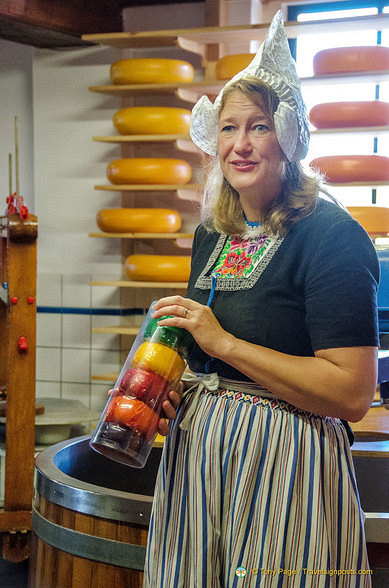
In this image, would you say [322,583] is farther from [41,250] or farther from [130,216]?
[41,250]

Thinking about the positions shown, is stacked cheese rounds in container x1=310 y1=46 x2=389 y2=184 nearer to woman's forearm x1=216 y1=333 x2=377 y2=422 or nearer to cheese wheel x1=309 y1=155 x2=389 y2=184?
cheese wheel x1=309 y1=155 x2=389 y2=184

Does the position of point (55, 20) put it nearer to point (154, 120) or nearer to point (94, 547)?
point (154, 120)

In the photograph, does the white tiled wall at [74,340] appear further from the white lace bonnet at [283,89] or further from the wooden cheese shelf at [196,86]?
the white lace bonnet at [283,89]

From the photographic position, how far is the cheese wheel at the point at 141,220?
13.4 ft

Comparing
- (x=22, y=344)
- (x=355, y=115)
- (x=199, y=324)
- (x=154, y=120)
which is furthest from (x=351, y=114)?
(x=199, y=324)

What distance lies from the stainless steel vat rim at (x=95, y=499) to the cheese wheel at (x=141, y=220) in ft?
8.04

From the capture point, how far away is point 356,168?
377 cm

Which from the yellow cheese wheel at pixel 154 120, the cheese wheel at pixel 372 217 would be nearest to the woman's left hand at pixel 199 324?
the cheese wheel at pixel 372 217

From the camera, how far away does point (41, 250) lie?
478 cm

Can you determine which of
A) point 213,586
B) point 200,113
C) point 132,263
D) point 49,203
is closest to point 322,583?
point 213,586

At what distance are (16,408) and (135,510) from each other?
75.6 inches

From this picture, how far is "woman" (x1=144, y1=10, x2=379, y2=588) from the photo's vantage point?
3.94 feet

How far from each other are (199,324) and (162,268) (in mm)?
2809

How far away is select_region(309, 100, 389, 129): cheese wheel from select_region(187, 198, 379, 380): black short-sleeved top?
260 cm
